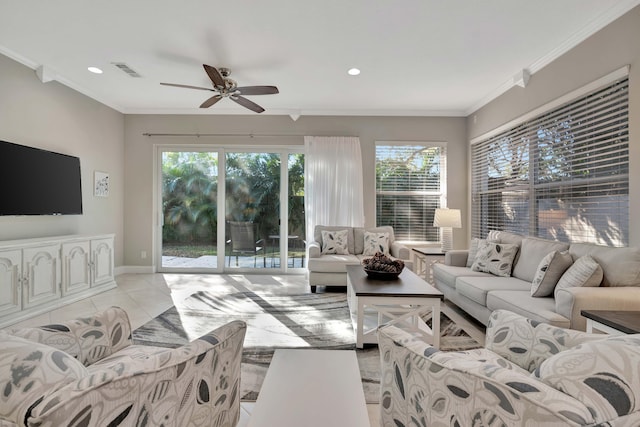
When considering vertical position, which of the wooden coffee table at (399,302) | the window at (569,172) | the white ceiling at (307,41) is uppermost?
the white ceiling at (307,41)

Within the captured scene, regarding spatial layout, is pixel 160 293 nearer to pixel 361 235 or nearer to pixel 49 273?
pixel 49 273

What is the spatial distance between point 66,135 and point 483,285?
523 centimetres

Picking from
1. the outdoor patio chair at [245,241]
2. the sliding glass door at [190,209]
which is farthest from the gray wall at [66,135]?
the outdoor patio chair at [245,241]

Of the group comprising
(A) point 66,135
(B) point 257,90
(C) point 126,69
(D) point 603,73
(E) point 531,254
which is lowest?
(E) point 531,254

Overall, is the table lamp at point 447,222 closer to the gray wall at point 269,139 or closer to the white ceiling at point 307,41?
the gray wall at point 269,139

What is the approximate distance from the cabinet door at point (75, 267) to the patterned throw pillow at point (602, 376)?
453cm

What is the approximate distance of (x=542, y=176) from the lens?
351cm

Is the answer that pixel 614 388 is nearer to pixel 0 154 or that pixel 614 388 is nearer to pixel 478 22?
pixel 478 22

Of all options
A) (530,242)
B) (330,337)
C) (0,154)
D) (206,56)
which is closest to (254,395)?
(330,337)

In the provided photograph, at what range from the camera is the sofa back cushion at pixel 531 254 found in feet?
9.70

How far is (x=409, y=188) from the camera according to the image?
5.40m

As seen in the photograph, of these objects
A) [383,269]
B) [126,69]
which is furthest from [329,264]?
[126,69]

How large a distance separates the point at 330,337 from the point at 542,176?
2.90 meters

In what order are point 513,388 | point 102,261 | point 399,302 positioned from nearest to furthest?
point 513,388, point 399,302, point 102,261
